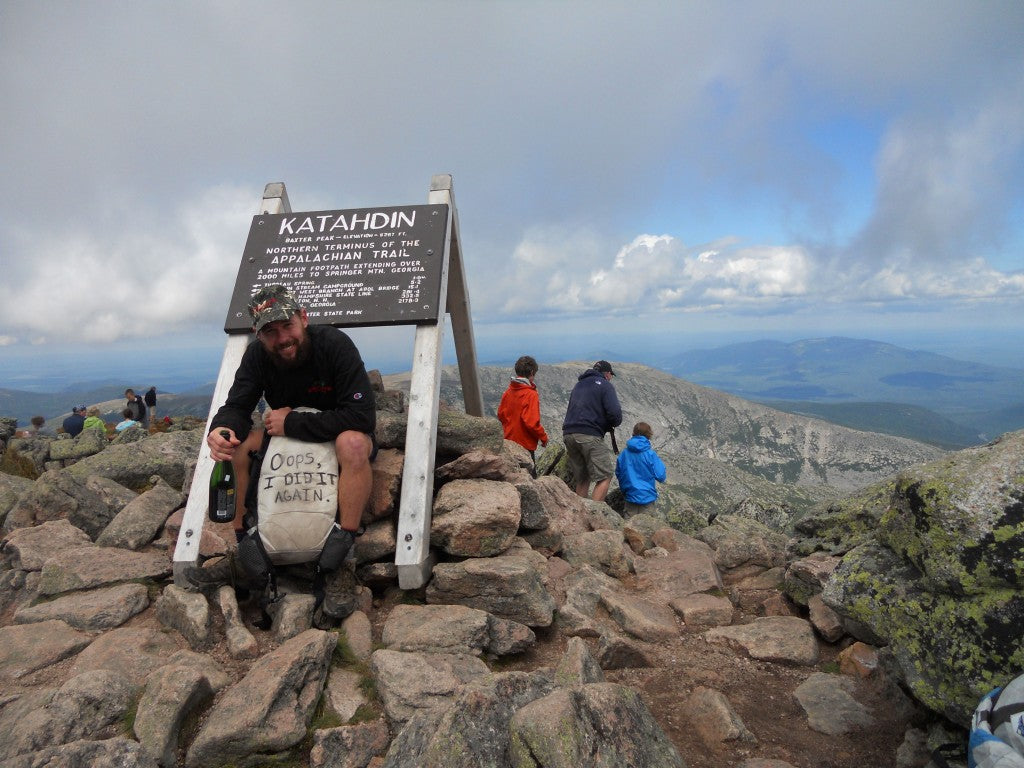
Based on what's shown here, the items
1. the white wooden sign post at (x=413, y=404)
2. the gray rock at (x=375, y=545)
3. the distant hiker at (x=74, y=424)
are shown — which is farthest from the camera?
the distant hiker at (x=74, y=424)

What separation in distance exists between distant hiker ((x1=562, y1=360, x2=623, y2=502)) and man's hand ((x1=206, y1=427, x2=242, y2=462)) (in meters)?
8.52

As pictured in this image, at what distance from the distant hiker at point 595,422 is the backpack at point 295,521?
7987 millimetres

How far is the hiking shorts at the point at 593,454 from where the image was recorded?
13.9m

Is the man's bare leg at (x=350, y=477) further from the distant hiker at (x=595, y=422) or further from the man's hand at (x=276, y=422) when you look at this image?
the distant hiker at (x=595, y=422)

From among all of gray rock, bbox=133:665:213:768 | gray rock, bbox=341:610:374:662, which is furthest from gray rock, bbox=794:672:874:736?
gray rock, bbox=133:665:213:768

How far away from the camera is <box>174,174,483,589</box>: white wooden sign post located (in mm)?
7078

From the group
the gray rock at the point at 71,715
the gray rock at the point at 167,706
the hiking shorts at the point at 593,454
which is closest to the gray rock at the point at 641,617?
the gray rock at the point at 167,706

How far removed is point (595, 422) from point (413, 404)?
6819mm

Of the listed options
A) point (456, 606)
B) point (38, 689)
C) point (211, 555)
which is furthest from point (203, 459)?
point (456, 606)

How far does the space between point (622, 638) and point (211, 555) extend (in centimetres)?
503

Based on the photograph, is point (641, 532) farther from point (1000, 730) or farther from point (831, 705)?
point (1000, 730)

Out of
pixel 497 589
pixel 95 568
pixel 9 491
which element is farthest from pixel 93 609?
pixel 9 491

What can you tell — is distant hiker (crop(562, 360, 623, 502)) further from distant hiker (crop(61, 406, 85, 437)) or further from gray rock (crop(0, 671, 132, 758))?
distant hiker (crop(61, 406, 85, 437))

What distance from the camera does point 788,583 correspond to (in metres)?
7.99
